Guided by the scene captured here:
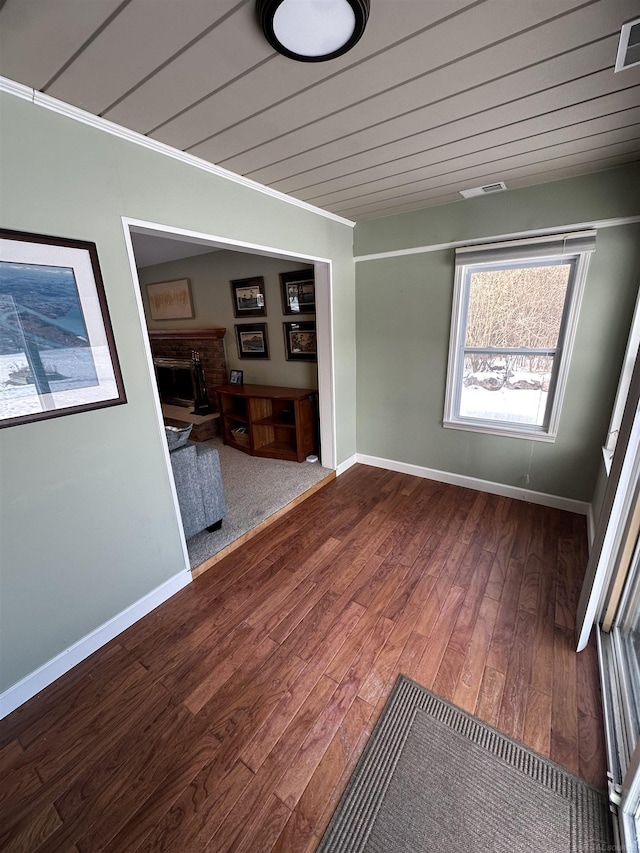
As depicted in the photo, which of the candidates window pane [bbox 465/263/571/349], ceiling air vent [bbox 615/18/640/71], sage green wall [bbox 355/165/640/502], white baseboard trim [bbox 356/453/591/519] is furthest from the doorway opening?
ceiling air vent [bbox 615/18/640/71]

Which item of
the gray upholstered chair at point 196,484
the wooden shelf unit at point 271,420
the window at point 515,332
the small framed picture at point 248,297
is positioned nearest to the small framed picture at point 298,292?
the small framed picture at point 248,297

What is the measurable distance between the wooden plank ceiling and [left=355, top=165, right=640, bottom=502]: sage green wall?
394 millimetres

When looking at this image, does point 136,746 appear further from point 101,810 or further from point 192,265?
point 192,265

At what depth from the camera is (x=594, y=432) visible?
240 cm

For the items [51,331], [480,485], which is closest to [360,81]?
[51,331]

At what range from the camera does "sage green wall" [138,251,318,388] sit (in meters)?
3.67

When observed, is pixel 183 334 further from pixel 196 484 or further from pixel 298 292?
pixel 196 484

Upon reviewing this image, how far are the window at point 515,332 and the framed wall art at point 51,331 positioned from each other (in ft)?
8.18

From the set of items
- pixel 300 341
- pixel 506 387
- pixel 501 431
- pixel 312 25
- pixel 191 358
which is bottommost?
pixel 501 431

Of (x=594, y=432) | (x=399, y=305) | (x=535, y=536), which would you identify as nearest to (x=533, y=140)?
(x=399, y=305)

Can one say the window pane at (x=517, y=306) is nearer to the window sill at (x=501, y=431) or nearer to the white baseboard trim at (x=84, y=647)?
the window sill at (x=501, y=431)

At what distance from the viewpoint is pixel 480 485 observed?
118 inches

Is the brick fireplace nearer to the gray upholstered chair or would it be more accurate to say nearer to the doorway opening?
the doorway opening

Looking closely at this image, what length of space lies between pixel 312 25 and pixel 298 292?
8.40 ft
